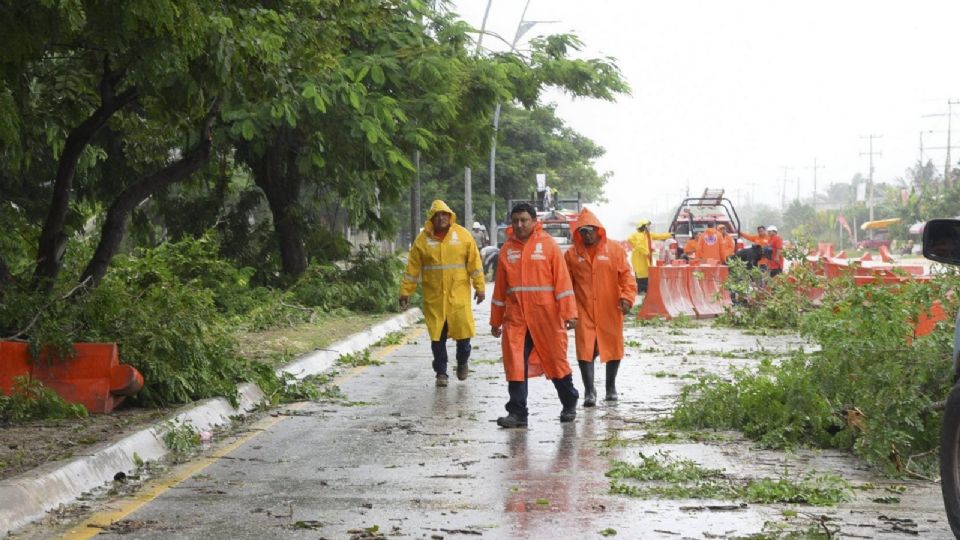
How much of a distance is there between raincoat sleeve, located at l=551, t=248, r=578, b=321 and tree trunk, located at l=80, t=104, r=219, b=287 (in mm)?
3784

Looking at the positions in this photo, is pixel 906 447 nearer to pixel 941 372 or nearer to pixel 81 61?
pixel 941 372

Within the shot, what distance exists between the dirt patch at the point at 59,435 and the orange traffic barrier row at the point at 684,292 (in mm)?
15081

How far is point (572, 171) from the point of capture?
74188 mm

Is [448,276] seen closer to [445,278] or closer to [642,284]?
[445,278]

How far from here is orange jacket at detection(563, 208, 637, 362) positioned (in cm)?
1275

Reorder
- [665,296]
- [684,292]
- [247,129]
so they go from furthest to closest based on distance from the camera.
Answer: [684,292], [665,296], [247,129]

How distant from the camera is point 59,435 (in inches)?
381

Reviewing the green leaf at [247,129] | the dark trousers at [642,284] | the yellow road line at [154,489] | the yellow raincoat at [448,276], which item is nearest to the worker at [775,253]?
the dark trousers at [642,284]

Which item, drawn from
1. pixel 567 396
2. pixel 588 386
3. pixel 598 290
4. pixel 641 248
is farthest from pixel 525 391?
pixel 641 248

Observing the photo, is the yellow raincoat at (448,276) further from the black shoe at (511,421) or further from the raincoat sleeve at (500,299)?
the black shoe at (511,421)

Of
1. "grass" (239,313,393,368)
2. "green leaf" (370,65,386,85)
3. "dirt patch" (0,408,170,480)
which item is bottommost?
"grass" (239,313,393,368)

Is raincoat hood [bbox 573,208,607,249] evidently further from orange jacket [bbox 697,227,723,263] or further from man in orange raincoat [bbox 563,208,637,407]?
orange jacket [bbox 697,227,723,263]

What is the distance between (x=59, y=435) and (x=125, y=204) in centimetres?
382

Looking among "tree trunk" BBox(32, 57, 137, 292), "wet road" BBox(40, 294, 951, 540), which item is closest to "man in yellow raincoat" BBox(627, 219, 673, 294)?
"wet road" BBox(40, 294, 951, 540)
